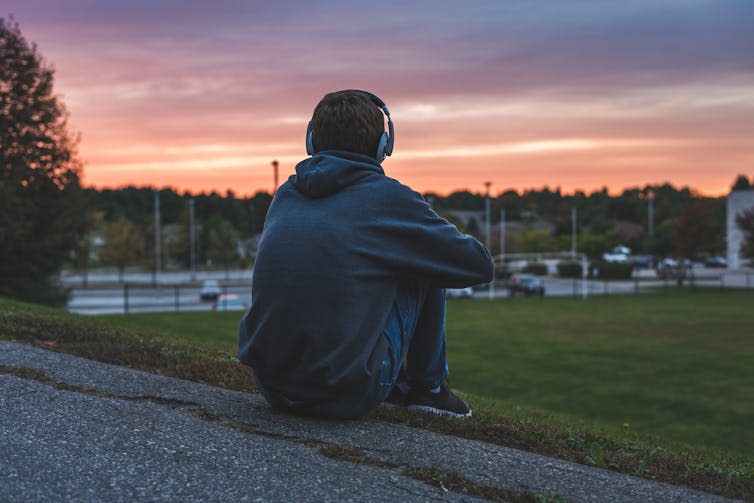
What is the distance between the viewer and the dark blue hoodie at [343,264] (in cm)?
312

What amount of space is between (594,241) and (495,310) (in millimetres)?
49002

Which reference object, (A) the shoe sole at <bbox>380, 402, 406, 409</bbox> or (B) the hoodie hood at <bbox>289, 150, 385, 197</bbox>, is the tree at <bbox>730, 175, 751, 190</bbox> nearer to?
(A) the shoe sole at <bbox>380, 402, 406, 409</bbox>

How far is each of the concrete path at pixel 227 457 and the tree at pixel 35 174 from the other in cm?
2621

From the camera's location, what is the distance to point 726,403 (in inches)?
468

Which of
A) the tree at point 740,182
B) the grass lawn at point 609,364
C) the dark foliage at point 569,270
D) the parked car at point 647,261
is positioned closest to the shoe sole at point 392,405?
the grass lawn at point 609,364

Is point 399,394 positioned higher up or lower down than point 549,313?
higher up

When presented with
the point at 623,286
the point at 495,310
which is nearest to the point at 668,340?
the point at 495,310

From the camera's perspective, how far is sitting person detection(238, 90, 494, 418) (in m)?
3.12

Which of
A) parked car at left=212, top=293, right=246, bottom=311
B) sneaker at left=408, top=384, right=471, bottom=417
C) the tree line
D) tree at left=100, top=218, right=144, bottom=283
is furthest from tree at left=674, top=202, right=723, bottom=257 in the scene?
sneaker at left=408, top=384, right=471, bottom=417

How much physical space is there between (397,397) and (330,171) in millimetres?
1345

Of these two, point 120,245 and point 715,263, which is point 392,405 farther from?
point 715,263

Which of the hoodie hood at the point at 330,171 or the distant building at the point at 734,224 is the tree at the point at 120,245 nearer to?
the distant building at the point at 734,224

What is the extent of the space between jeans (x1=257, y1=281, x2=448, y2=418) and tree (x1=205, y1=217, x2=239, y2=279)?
67114 millimetres

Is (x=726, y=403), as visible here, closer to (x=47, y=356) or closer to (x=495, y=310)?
(x=47, y=356)
